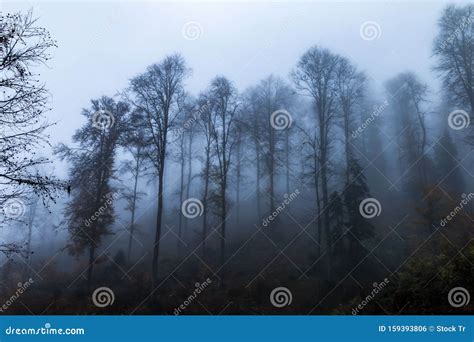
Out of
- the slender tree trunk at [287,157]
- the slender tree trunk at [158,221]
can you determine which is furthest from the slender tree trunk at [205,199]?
the slender tree trunk at [287,157]

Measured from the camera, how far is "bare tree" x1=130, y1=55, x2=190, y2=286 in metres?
12.5

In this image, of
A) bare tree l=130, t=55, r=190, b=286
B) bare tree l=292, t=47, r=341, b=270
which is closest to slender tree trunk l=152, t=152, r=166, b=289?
bare tree l=130, t=55, r=190, b=286

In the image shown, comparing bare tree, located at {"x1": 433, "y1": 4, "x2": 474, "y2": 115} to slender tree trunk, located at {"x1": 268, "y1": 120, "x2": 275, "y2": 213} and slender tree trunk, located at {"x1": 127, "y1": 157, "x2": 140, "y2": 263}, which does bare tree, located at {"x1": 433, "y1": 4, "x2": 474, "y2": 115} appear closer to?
slender tree trunk, located at {"x1": 268, "y1": 120, "x2": 275, "y2": 213}

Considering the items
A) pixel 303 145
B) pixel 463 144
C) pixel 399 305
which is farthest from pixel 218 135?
pixel 463 144

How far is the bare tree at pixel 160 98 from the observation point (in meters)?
12.5

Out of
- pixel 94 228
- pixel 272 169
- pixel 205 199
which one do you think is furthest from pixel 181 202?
pixel 272 169

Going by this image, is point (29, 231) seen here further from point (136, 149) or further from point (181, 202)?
point (181, 202)

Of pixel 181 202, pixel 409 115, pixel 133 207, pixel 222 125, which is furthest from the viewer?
pixel 409 115

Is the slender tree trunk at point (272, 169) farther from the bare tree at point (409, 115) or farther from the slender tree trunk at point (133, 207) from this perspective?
the slender tree trunk at point (133, 207)

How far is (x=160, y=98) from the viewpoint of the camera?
12.8 m

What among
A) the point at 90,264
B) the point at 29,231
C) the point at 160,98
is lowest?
the point at 29,231
